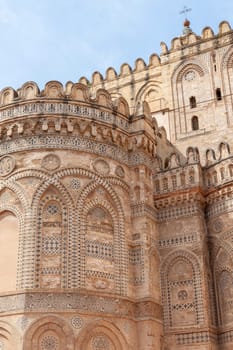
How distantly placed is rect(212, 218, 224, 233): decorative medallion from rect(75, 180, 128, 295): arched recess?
2.54m

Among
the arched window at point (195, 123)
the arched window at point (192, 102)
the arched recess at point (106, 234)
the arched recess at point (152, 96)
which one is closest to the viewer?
the arched recess at point (106, 234)

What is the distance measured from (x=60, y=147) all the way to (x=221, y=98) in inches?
273

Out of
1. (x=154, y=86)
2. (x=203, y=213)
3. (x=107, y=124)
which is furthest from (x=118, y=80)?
(x=203, y=213)

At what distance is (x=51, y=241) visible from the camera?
13109 millimetres

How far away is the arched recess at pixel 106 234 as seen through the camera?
13.1m

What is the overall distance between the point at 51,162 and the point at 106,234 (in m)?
2.30

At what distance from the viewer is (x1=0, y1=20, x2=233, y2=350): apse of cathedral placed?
41.2 ft

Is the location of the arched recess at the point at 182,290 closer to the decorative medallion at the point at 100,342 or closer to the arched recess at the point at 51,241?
the decorative medallion at the point at 100,342

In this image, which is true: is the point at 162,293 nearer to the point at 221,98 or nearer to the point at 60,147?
the point at 60,147

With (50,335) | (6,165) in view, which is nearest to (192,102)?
(6,165)

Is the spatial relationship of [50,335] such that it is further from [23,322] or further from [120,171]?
[120,171]

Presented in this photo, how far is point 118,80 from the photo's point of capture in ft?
68.6

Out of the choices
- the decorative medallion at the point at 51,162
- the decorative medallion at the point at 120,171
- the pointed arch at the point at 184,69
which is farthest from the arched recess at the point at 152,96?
the decorative medallion at the point at 51,162

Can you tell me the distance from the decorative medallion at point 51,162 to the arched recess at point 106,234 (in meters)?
0.96
